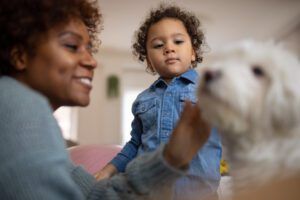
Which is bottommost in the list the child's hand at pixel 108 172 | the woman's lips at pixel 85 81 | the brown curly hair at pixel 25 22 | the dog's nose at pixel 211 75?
the child's hand at pixel 108 172

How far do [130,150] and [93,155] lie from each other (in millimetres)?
311

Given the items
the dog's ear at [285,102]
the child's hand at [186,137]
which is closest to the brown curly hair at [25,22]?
the child's hand at [186,137]

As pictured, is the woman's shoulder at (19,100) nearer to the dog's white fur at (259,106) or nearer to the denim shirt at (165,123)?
the dog's white fur at (259,106)

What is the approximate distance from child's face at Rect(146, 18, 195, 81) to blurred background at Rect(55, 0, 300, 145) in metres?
1.70

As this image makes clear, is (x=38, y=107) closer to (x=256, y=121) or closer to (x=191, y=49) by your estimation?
(x=256, y=121)

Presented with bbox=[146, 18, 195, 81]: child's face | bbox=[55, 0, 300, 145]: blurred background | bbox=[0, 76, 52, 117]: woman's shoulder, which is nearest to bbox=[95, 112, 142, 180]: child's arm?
bbox=[146, 18, 195, 81]: child's face

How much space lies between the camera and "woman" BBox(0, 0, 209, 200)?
62 centimetres

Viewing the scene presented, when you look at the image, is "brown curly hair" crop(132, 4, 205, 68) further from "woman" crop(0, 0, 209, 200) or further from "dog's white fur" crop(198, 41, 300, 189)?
"dog's white fur" crop(198, 41, 300, 189)

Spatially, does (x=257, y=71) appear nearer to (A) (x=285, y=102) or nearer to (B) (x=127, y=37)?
(A) (x=285, y=102)

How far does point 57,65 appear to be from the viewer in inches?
30.5

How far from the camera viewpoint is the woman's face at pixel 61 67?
775mm

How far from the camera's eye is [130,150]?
1.23 m

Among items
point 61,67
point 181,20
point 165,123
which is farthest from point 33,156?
point 181,20

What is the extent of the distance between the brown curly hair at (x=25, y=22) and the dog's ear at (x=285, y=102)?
458 millimetres
